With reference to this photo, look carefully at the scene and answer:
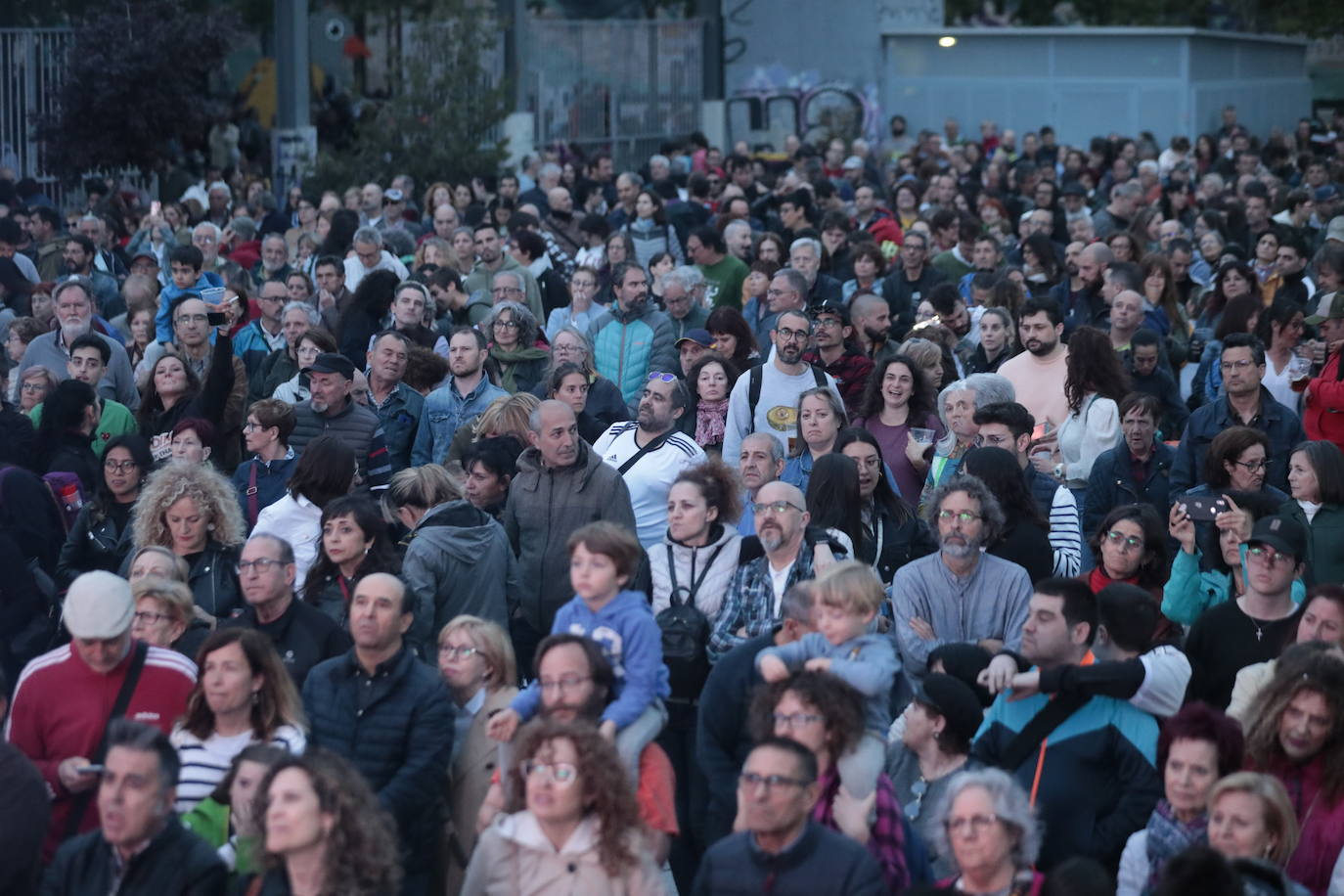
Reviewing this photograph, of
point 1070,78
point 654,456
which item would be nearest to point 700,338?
point 654,456

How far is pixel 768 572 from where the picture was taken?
22.7 feet

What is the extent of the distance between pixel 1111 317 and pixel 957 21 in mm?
34137

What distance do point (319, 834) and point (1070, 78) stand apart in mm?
31806

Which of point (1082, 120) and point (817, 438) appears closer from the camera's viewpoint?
point (817, 438)

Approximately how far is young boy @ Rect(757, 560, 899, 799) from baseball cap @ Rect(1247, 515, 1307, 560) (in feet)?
5.59

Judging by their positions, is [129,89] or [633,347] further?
[129,89]

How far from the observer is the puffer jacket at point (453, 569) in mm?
7551

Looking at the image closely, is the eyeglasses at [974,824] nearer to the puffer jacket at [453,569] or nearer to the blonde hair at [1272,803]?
the blonde hair at [1272,803]

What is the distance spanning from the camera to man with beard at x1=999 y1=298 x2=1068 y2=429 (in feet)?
32.9

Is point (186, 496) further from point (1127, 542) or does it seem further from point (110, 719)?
point (1127, 542)

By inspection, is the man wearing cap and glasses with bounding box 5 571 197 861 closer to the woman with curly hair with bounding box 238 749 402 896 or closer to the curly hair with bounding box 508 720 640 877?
the woman with curly hair with bounding box 238 749 402 896

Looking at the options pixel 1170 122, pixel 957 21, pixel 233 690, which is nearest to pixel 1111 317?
pixel 233 690

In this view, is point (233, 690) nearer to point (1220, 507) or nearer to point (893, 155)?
point (1220, 507)

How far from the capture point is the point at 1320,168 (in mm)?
22125
